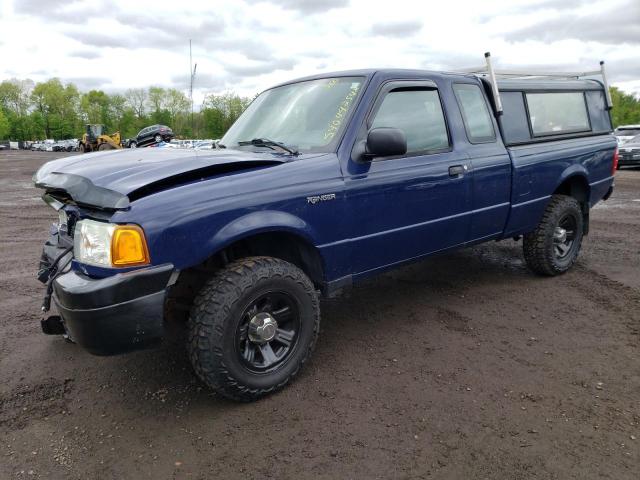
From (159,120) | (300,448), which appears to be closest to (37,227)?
(300,448)

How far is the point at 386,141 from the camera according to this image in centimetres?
302

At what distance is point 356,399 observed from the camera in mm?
2904

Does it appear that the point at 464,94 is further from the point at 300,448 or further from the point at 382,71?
the point at 300,448

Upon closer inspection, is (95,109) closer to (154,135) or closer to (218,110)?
(218,110)

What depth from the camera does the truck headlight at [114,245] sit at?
2.40m

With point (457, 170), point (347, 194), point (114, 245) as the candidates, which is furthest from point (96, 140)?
point (114, 245)

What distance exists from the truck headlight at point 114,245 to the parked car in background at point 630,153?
19.0m

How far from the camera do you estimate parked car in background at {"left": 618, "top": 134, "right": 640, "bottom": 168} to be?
17062 millimetres

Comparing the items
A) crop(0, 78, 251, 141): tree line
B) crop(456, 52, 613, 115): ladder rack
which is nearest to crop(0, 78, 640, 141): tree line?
crop(0, 78, 251, 141): tree line

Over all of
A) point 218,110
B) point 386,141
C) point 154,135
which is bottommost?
point 386,141

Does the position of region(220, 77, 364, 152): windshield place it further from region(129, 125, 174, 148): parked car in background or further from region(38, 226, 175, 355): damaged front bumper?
region(129, 125, 174, 148): parked car in background

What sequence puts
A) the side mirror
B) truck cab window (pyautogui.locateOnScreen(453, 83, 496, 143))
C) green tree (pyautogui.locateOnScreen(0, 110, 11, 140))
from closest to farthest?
the side mirror < truck cab window (pyautogui.locateOnScreen(453, 83, 496, 143)) < green tree (pyautogui.locateOnScreen(0, 110, 11, 140))

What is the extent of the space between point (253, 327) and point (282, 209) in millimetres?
708

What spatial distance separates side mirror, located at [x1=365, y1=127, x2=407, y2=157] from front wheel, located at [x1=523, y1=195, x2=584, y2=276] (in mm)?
2426
